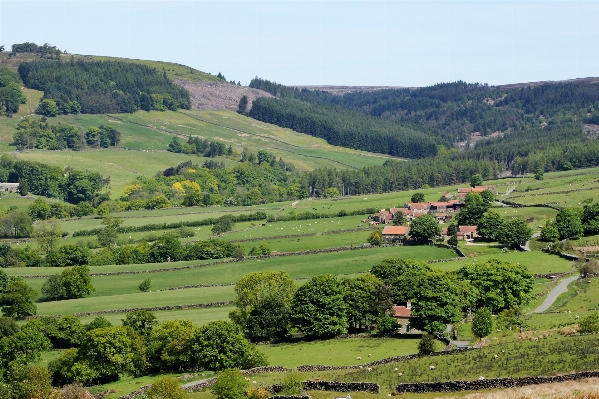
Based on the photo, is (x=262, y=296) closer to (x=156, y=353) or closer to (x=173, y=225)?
(x=156, y=353)

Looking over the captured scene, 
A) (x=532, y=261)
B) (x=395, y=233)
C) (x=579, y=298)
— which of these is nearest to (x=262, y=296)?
(x=579, y=298)

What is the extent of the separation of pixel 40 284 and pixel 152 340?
4552 centimetres

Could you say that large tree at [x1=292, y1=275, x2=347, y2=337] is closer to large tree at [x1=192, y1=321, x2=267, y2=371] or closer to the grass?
the grass

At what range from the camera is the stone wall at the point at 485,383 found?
2046 inches

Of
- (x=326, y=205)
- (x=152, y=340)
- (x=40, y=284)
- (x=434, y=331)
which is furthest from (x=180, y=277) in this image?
(x=326, y=205)

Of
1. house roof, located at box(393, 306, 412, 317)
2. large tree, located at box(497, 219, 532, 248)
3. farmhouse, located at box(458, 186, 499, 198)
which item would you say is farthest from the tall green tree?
farmhouse, located at box(458, 186, 499, 198)

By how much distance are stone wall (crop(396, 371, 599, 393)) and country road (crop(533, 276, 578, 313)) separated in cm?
3385

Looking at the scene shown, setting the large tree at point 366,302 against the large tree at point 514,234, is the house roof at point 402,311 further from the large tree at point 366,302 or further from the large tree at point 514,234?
the large tree at point 514,234

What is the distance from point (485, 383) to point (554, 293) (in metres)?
44.2

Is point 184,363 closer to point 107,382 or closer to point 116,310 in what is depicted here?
point 107,382

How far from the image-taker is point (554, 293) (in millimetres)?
94062

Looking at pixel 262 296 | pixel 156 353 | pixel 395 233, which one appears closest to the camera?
pixel 156 353

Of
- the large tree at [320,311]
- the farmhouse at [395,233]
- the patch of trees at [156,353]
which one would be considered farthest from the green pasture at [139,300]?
the farmhouse at [395,233]

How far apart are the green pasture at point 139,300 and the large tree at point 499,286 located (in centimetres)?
2926
